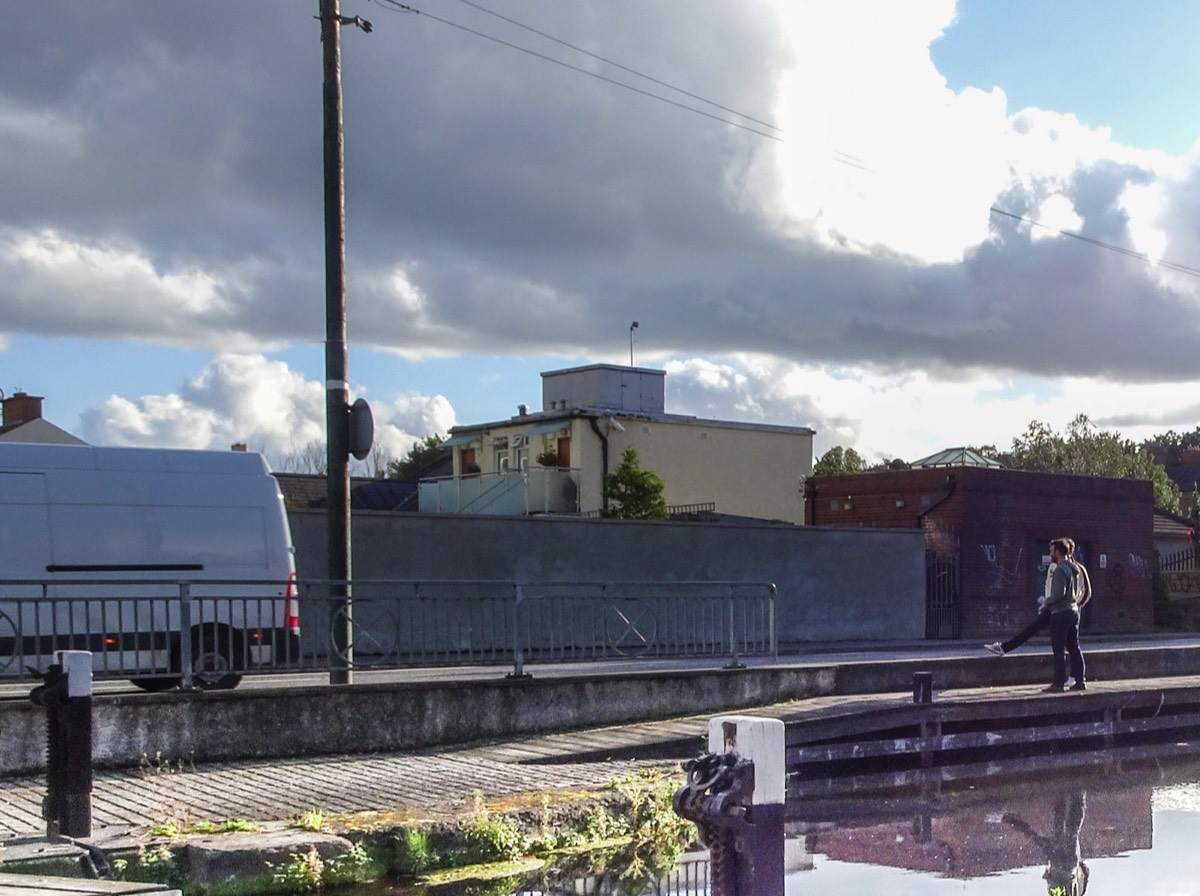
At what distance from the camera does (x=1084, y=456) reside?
69.4 m

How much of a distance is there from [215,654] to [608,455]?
30726 millimetres

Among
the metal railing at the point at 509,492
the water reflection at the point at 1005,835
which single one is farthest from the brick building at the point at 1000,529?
the water reflection at the point at 1005,835

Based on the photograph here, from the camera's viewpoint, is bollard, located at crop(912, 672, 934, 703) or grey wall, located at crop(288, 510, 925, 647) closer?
bollard, located at crop(912, 672, 934, 703)

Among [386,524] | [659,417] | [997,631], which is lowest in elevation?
[997,631]

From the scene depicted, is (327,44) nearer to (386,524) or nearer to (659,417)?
(386,524)

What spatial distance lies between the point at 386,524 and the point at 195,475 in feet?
28.3

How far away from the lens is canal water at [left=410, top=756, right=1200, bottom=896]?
873 centimetres

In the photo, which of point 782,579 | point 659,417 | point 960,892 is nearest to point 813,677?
point 960,892

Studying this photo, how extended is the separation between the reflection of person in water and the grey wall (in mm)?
12211

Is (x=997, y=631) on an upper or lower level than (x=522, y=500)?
lower

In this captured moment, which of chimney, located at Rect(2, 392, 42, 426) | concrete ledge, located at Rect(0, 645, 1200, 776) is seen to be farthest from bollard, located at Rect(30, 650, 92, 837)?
chimney, located at Rect(2, 392, 42, 426)

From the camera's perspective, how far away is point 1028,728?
1531 cm

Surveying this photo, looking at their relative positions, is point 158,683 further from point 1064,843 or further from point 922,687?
point 1064,843

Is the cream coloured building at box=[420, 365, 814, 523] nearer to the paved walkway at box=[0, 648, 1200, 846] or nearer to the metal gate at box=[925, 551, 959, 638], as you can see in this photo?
the metal gate at box=[925, 551, 959, 638]
